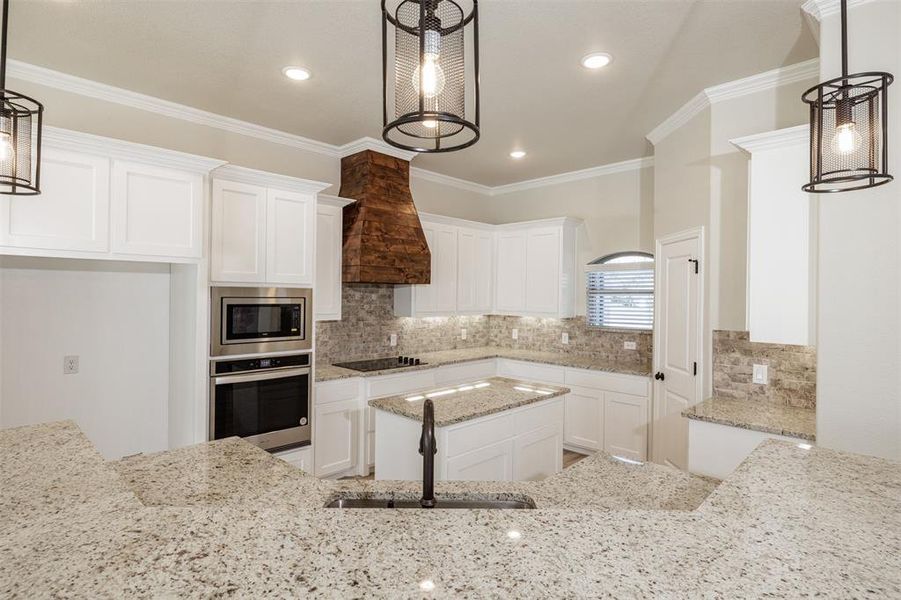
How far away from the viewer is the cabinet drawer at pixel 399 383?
4066 mm

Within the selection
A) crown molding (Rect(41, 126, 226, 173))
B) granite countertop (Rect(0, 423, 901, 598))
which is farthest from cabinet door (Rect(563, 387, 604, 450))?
crown molding (Rect(41, 126, 226, 173))

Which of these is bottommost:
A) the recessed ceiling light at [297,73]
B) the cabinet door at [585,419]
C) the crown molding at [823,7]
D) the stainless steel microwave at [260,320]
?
the cabinet door at [585,419]

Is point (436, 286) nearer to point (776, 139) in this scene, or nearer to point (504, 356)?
point (504, 356)

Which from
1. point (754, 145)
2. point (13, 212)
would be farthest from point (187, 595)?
point (754, 145)

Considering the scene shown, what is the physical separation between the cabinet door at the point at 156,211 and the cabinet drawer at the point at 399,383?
172cm

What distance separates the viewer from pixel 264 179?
135 inches

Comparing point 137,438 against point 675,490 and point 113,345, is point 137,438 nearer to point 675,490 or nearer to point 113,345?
point 113,345

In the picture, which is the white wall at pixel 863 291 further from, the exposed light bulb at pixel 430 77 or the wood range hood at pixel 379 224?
the wood range hood at pixel 379 224

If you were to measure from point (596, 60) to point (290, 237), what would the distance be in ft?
7.79

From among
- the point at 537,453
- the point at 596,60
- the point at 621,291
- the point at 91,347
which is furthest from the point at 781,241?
the point at 91,347

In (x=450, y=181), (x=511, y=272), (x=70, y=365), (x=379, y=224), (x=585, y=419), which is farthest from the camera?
(x=450, y=181)

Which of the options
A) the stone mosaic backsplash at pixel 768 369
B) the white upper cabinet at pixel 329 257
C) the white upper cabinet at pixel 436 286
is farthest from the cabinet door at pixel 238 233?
the stone mosaic backsplash at pixel 768 369

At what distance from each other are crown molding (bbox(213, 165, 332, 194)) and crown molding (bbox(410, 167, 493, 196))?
182 cm

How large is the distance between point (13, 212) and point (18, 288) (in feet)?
2.39
